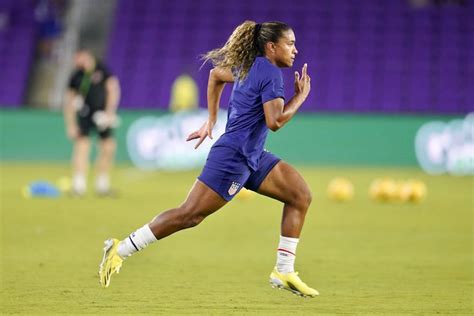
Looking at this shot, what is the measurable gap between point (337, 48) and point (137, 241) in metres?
23.5

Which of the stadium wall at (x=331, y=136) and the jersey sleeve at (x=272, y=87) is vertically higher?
the jersey sleeve at (x=272, y=87)

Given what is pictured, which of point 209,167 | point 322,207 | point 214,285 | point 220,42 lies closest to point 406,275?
point 214,285

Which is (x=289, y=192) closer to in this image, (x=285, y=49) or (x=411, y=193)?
(x=285, y=49)

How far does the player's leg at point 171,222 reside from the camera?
26.2ft

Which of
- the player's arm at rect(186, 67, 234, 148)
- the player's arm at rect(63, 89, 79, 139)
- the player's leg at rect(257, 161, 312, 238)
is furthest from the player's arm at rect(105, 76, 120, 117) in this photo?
the player's leg at rect(257, 161, 312, 238)

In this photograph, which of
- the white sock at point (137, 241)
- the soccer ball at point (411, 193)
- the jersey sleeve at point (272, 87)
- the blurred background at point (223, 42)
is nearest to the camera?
the jersey sleeve at point (272, 87)

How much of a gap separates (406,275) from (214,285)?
6.14 ft

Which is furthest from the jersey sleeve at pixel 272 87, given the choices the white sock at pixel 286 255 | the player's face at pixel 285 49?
the white sock at pixel 286 255

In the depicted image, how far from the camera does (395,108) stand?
29469mm

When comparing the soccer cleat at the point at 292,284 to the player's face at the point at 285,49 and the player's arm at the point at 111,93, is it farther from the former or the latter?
the player's arm at the point at 111,93

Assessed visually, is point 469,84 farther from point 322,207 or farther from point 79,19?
point 322,207

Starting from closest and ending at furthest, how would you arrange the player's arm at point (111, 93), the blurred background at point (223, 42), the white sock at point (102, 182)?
the player's arm at point (111, 93) < the white sock at point (102, 182) < the blurred background at point (223, 42)

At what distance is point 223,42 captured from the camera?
102 ft

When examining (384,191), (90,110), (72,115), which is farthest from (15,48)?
(384,191)
